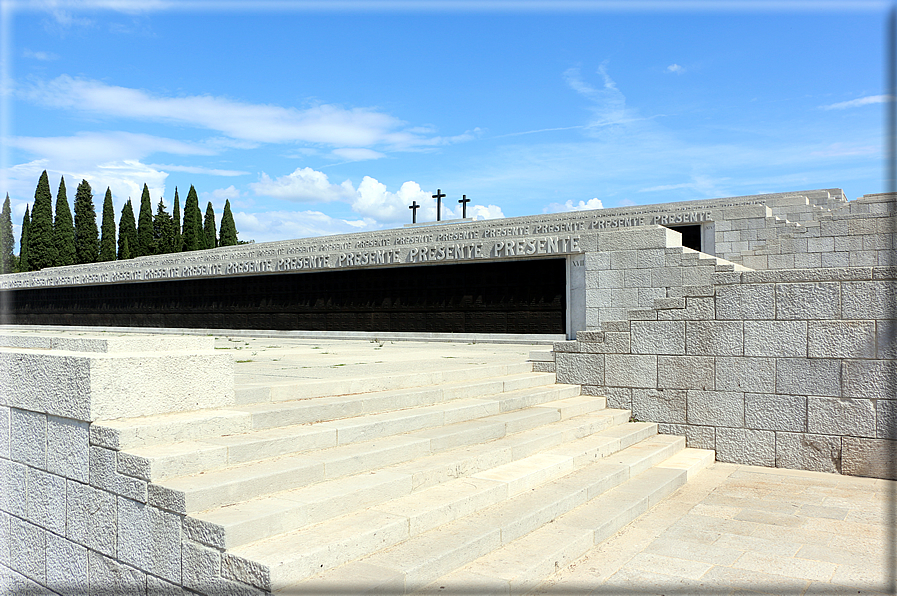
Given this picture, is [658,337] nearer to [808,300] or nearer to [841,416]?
[808,300]

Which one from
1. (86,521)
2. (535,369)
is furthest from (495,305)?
(86,521)

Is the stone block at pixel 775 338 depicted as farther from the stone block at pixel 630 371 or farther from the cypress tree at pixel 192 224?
the cypress tree at pixel 192 224

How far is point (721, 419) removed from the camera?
767cm

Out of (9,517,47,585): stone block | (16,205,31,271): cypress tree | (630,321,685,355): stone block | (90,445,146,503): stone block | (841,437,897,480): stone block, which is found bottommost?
(9,517,47,585): stone block

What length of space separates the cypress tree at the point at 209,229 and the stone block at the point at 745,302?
48224 millimetres

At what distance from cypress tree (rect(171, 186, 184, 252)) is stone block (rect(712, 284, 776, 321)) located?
→ 4492 cm

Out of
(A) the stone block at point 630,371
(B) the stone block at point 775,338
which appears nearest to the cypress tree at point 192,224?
(A) the stone block at point 630,371

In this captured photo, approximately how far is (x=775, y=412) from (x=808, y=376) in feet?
1.87

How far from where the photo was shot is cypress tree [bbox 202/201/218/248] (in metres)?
50.3

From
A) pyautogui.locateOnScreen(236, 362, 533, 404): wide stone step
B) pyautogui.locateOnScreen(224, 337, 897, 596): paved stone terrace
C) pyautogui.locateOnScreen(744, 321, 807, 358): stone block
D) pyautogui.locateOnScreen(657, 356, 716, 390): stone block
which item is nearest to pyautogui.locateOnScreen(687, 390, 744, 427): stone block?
pyautogui.locateOnScreen(657, 356, 716, 390): stone block

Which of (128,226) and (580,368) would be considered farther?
(128,226)

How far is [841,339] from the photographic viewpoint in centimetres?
686

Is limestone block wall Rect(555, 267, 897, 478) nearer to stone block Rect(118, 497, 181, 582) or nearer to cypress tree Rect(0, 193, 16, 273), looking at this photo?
stone block Rect(118, 497, 181, 582)

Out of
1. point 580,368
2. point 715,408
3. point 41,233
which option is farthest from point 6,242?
point 715,408
